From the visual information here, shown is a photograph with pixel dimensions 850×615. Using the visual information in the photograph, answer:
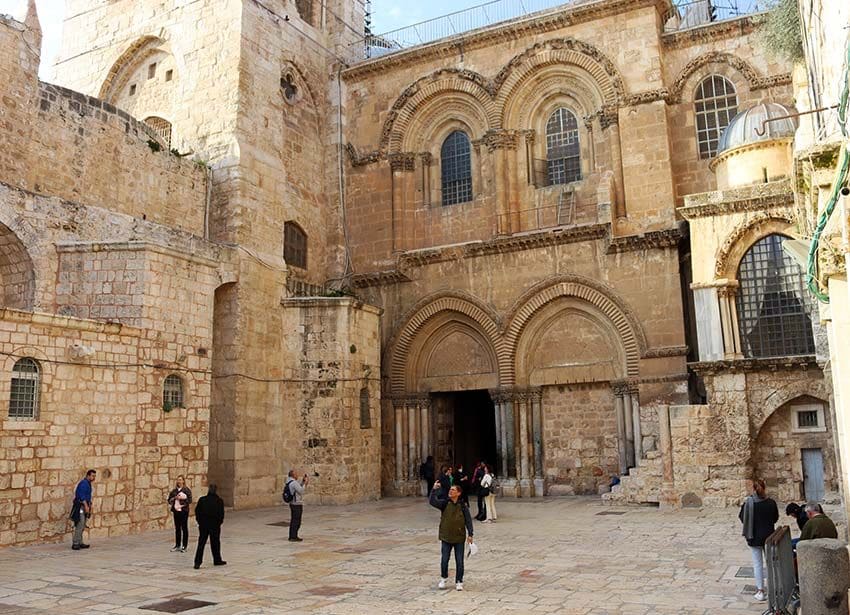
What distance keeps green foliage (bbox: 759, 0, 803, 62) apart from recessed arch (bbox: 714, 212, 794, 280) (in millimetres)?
3235

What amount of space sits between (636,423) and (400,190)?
9.09 meters

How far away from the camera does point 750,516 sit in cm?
818

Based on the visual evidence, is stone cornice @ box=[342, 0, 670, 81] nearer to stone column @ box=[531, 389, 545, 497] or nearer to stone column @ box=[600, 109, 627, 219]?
stone column @ box=[600, 109, 627, 219]

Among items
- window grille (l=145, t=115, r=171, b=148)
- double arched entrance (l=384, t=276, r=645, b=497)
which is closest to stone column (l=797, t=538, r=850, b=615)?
double arched entrance (l=384, t=276, r=645, b=497)

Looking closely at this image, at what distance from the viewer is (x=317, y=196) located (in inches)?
892

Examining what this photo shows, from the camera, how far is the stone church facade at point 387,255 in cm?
1472

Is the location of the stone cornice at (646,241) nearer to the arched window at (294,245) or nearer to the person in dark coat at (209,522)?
the arched window at (294,245)

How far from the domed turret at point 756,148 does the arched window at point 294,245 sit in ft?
35.5

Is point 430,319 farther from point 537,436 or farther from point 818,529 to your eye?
point 818,529

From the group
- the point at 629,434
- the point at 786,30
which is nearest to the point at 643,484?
the point at 629,434

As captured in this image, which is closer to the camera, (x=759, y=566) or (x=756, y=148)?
(x=759, y=566)

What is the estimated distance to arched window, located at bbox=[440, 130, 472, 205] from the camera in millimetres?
21844

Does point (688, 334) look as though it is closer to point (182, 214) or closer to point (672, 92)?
point (672, 92)

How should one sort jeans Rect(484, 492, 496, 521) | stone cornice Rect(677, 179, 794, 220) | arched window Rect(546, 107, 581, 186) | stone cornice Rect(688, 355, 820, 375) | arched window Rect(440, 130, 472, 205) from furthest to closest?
1. arched window Rect(440, 130, 472, 205)
2. arched window Rect(546, 107, 581, 186)
3. stone cornice Rect(677, 179, 794, 220)
4. stone cornice Rect(688, 355, 820, 375)
5. jeans Rect(484, 492, 496, 521)
